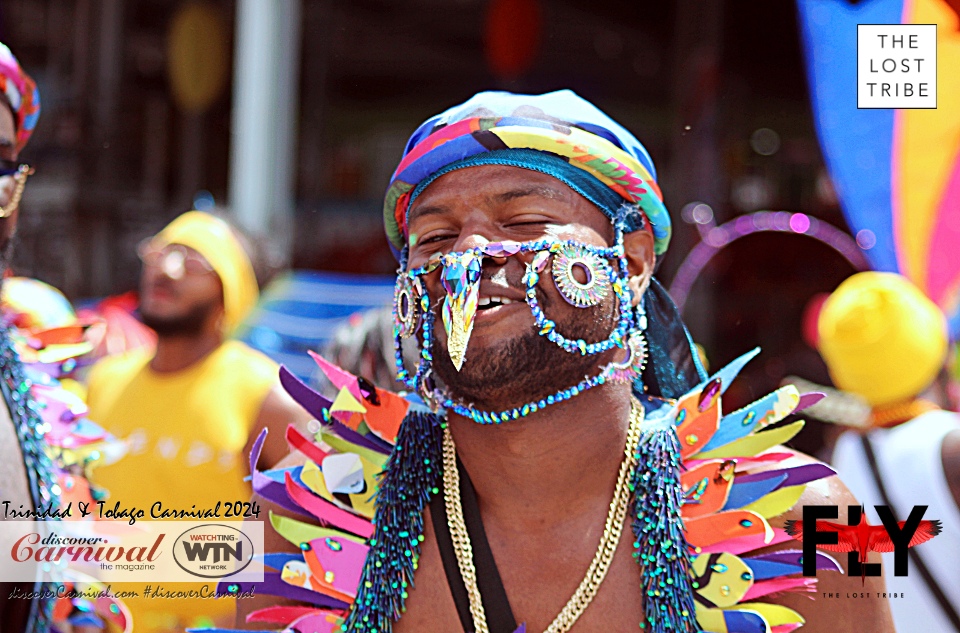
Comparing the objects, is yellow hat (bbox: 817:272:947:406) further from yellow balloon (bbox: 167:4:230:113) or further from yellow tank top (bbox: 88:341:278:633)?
yellow balloon (bbox: 167:4:230:113)

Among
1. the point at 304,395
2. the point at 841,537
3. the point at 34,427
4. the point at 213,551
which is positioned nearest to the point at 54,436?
the point at 34,427

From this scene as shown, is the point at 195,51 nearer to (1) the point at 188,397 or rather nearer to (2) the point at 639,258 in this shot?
Answer: (1) the point at 188,397

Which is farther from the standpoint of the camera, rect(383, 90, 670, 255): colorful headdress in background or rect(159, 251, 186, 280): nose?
rect(159, 251, 186, 280): nose

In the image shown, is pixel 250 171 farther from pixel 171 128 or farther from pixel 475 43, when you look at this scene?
pixel 475 43

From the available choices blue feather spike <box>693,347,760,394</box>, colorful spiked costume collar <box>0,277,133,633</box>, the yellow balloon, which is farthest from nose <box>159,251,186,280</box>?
the yellow balloon

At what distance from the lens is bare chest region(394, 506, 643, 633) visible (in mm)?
1862

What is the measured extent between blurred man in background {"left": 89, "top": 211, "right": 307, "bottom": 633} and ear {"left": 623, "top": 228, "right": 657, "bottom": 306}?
1.73 meters

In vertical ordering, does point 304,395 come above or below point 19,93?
below

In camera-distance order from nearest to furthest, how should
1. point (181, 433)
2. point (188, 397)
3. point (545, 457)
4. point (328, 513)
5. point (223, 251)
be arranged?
point (545, 457) < point (328, 513) < point (181, 433) < point (188, 397) < point (223, 251)

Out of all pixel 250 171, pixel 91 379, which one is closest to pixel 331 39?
pixel 250 171

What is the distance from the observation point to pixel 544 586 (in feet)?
6.22

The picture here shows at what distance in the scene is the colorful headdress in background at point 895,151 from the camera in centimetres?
262

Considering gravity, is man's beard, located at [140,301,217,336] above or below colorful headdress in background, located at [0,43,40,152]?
below

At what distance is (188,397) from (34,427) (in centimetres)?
186
